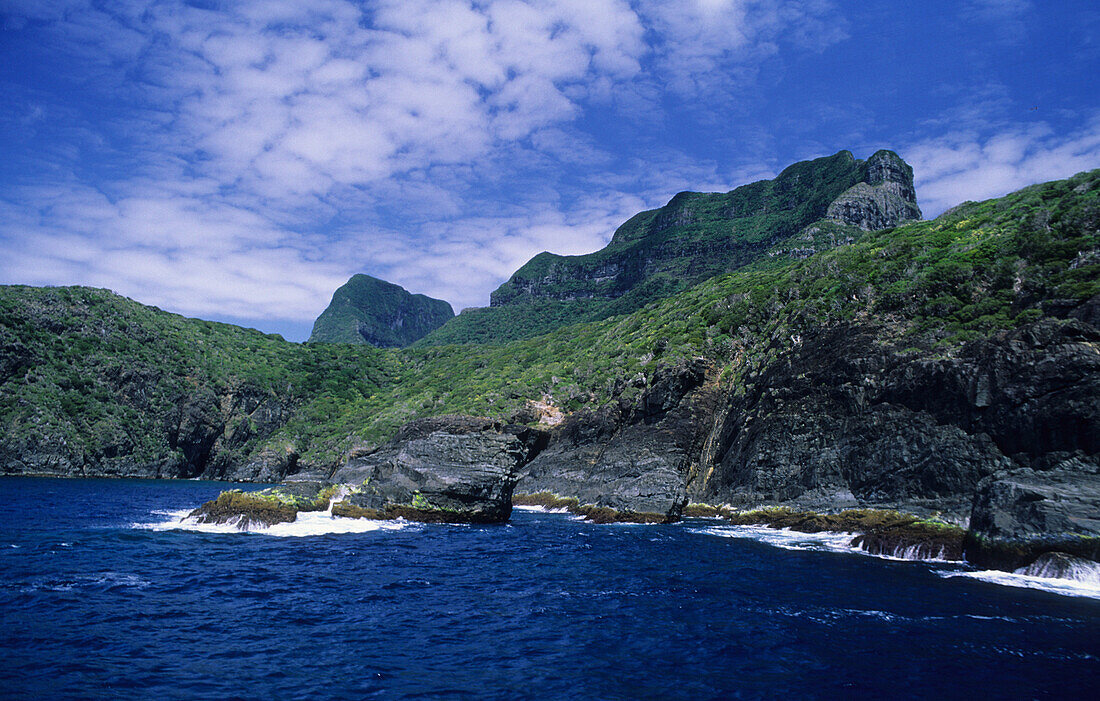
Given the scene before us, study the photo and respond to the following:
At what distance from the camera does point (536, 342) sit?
13638 cm

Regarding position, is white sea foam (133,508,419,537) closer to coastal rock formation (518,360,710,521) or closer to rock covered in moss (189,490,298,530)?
rock covered in moss (189,490,298,530)

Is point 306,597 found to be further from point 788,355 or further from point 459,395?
point 459,395

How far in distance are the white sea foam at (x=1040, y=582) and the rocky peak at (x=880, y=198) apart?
131877 mm

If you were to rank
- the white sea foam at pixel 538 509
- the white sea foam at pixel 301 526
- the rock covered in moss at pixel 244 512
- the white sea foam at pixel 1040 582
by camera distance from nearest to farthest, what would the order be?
the white sea foam at pixel 1040 582
the white sea foam at pixel 301 526
the rock covered in moss at pixel 244 512
the white sea foam at pixel 538 509

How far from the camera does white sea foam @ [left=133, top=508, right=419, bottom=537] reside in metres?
31.5

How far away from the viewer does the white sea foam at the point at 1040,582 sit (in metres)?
18.7

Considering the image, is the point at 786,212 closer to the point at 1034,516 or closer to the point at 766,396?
the point at 766,396

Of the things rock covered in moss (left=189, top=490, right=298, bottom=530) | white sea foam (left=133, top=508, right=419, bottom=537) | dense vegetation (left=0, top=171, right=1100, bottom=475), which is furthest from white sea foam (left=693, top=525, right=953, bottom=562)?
rock covered in moss (left=189, top=490, right=298, bottom=530)

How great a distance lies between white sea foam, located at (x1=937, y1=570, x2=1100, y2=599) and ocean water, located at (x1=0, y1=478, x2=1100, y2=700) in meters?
0.48

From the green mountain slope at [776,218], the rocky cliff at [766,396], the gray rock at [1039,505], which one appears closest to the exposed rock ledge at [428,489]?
the rocky cliff at [766,396]

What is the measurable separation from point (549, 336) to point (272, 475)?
71.7m

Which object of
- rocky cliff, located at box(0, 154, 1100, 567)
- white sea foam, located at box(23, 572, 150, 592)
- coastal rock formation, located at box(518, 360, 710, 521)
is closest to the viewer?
white sea foam, located at box(23, 572, 150, 592)

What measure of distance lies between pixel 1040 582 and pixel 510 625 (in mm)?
20454

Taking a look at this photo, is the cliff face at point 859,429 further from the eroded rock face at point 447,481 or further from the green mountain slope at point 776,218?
the green mountain slope at point 776,218
